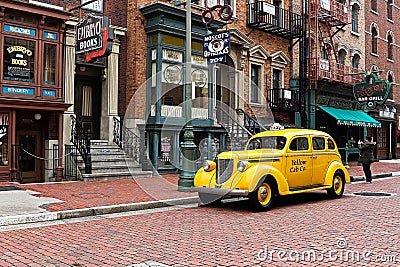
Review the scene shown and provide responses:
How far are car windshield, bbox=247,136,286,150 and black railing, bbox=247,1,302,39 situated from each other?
38.9 feet

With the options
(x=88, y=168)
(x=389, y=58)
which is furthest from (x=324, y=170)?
(x=389, y=58)

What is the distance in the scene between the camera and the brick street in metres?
5.99

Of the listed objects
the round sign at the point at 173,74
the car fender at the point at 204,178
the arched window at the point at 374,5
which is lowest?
the car fender at the point at 204,178

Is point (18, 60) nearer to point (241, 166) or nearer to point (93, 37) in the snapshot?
point (93, 37)

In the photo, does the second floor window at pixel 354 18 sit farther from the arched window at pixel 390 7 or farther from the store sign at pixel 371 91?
the arched window at pixel 390 7

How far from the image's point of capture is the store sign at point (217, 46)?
1435 centimetres

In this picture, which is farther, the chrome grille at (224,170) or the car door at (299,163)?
the car door at (299,163)

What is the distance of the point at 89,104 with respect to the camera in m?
17.7

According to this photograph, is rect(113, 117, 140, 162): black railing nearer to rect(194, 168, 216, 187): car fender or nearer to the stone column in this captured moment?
the stone column

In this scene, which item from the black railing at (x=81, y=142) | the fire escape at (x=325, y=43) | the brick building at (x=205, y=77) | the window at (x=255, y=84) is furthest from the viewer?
the fire escape at (x=325, y=43)

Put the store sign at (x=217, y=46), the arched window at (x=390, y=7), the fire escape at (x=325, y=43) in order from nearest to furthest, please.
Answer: the store sign at (x=217, y=46) < the fire escape at (x=325, y=43) < the arched window at (x=390, y=7)

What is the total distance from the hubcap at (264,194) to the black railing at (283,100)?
43.8 ft

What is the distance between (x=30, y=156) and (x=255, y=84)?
1204cm

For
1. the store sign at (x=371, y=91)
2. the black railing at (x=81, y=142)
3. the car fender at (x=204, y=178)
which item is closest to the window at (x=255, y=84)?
the store sign at (x=371, y=91)
